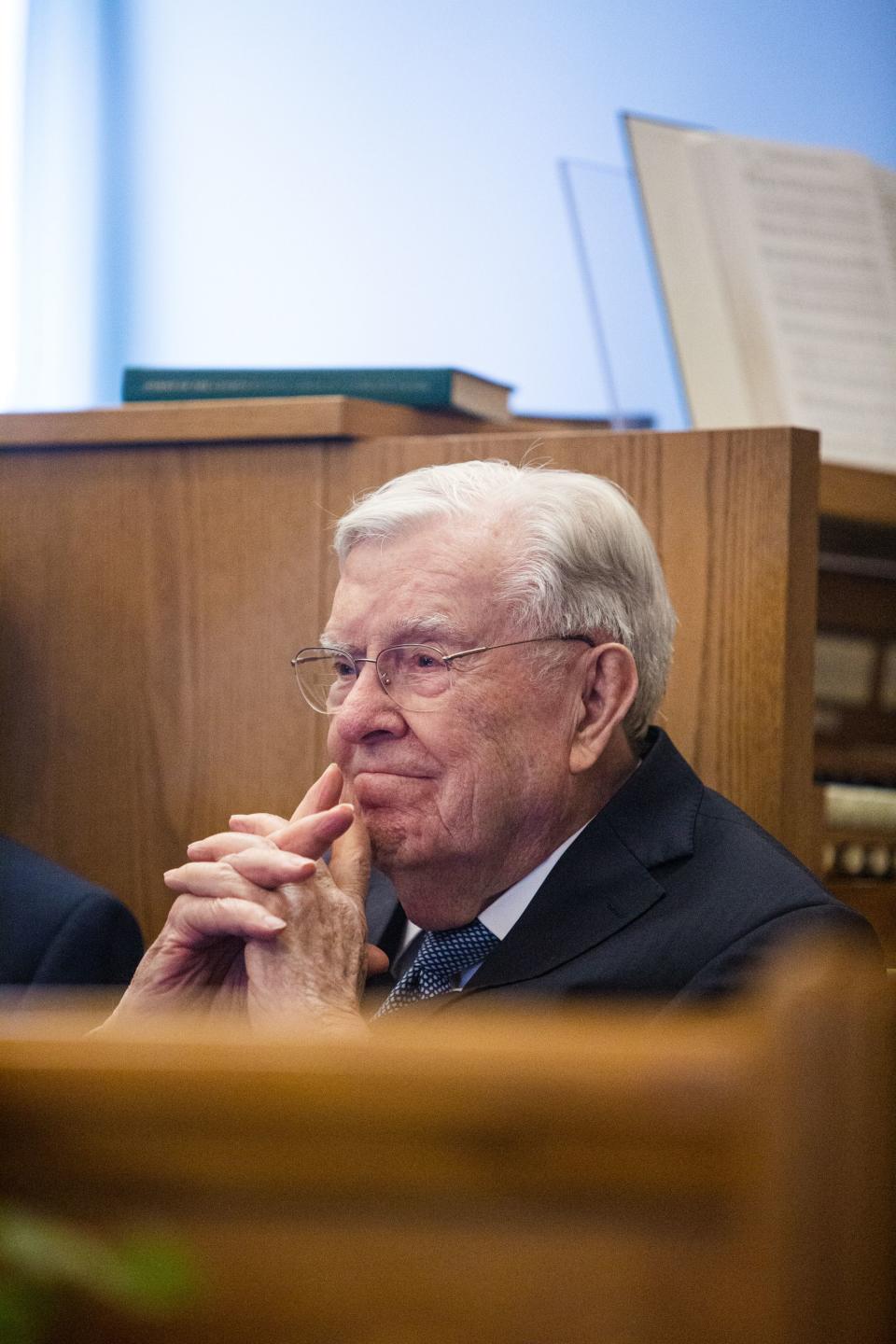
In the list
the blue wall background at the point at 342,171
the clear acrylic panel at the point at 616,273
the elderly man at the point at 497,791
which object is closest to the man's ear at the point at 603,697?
the elderly man at the point at 497,791

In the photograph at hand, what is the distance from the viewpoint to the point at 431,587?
1504 millimetres

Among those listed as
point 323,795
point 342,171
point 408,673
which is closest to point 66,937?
point 323,795

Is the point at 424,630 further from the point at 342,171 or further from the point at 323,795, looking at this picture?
the point at 342,171

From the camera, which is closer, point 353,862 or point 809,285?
point 353,862

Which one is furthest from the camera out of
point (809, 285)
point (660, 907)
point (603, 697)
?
point (809, 285)

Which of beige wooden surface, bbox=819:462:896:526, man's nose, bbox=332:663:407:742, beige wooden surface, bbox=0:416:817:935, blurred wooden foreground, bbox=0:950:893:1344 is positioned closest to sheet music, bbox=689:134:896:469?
beige wooden surface, bbox=819:462:896:526

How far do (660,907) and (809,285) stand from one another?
3.89 ft

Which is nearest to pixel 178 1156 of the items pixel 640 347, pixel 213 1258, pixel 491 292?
pixel 213 1258

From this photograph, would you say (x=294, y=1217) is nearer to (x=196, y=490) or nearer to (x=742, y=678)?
(x=742, y=678)

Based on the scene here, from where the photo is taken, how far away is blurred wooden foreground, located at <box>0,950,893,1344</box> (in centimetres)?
35

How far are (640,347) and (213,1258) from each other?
2191 mm

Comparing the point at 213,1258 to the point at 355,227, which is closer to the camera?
the point at 213,1258

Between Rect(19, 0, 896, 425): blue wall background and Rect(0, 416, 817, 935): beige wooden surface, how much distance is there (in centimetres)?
128

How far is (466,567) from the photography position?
1.50 m
